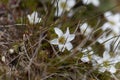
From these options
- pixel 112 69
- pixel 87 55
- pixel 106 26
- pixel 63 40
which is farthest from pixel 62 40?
pixel 106 26

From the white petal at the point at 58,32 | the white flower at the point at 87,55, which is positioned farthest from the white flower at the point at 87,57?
the white petal at the point at 58,32

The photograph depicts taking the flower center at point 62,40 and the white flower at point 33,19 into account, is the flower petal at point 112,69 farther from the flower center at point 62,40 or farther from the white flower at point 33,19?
the white flower at point 33,19

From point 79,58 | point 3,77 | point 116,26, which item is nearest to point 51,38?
point 79,58

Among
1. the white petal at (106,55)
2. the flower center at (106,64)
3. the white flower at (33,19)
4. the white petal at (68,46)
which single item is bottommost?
the flower center at (106,64)

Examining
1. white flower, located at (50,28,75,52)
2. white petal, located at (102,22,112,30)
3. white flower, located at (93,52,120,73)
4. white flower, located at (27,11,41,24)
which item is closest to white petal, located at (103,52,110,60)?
white flower, located at (93,52,120,73)

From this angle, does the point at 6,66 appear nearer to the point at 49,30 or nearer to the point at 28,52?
the point at 28,52

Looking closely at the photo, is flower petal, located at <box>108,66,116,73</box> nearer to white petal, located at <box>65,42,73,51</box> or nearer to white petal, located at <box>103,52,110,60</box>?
white petal, located at <box>103,52,110,60</box>
